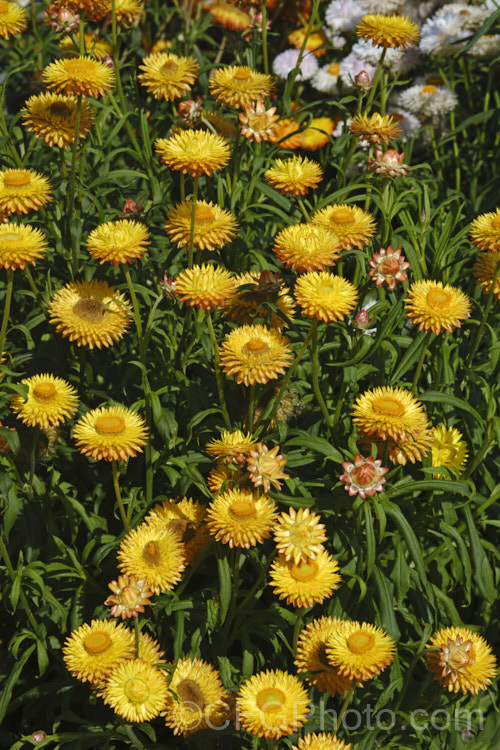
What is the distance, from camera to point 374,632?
2057mm

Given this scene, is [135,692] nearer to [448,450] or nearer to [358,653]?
[358,653]

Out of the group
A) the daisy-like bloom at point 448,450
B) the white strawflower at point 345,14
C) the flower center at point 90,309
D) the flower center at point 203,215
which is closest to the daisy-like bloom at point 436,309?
the daisy-like bloom at point 448,450

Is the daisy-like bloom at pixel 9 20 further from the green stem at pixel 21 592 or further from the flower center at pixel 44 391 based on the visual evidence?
the green stem at pixel 21 592

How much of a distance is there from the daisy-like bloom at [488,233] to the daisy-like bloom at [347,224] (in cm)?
31

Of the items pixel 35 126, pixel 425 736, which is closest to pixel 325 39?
pixel 35 126

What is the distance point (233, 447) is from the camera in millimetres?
2160

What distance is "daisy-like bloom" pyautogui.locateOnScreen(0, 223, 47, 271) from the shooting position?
2301mm

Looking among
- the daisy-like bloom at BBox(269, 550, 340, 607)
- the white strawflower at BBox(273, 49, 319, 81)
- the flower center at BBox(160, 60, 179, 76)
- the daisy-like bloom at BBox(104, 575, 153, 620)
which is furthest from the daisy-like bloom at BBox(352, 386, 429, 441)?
the white strawflower at BBox(273, 49, 319, 81)

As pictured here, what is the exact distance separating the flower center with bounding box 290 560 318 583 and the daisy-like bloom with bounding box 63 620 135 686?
438 mm

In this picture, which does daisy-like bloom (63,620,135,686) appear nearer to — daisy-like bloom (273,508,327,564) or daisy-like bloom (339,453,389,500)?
daisy-like bloom (273,508,327,564)

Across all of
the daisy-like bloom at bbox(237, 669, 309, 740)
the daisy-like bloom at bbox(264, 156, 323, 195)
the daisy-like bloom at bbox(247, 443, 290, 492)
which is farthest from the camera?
the daisy-like bloom at bbox(264, 156, 323, 195)

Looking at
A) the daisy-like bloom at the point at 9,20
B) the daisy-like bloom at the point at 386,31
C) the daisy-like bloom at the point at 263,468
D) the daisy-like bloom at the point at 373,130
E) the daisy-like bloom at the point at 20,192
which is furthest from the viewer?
the daisy-like bloom at the point at 9,20

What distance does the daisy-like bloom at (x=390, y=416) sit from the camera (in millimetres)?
2119

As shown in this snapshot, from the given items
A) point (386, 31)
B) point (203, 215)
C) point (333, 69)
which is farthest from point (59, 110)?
point (333, 69)
